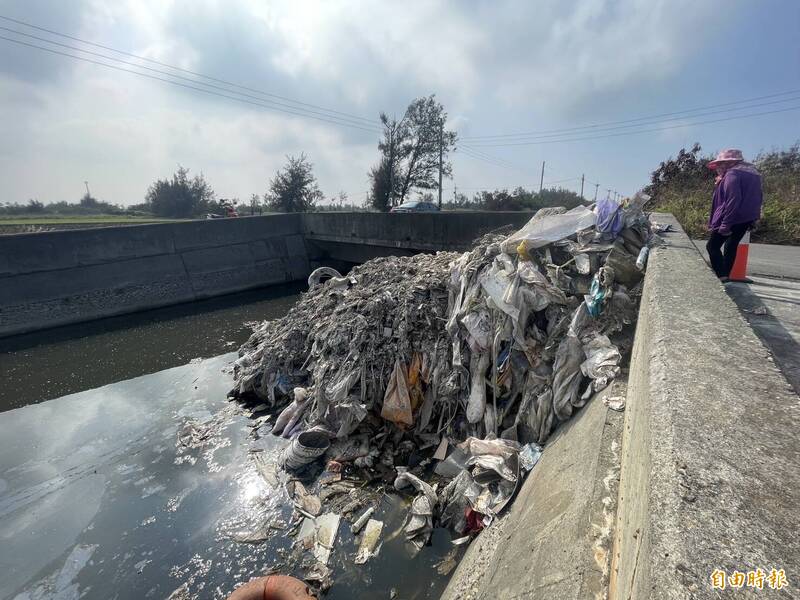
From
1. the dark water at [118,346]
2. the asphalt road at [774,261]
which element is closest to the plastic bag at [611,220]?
the asphalt road at [774,261]

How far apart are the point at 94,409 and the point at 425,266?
529 centimetres

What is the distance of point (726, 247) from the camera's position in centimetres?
387

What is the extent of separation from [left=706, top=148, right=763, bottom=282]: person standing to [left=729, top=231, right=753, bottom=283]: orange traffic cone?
71mm

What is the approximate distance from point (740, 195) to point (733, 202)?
0.25 feet

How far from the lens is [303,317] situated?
5582 mm

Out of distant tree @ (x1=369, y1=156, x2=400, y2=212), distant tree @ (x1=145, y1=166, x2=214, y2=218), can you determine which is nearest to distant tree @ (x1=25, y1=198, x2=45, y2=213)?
distant tree @ (x1=145, y1=166, x2=214, y2=218)

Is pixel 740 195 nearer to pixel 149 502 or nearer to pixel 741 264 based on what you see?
pixel 741 264

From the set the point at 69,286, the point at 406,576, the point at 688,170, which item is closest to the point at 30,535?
the point at 406,576

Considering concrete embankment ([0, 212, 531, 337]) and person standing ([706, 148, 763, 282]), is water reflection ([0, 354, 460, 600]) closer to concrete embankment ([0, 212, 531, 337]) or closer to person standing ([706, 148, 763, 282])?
person standing ([706, 148, 763, 282])

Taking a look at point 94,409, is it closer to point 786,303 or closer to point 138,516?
point 138,516

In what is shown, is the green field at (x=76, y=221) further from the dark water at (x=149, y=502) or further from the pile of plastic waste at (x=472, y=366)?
the pile of plastic waste at (x=472, y=366)

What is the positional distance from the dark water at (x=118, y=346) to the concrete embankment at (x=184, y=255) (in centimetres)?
61

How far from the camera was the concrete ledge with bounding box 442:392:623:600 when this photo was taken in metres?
1.35

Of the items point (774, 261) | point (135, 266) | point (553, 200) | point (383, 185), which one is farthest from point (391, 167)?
point (774, 261)
